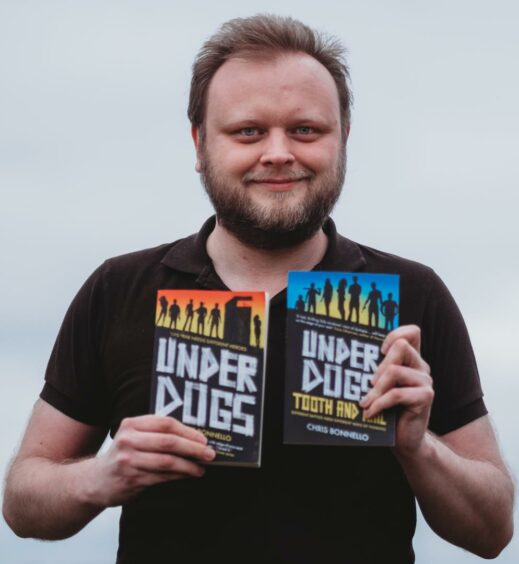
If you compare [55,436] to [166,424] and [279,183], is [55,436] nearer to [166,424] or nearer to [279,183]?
[166,424]

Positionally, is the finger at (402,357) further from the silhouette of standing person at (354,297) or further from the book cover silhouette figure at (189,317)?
the book cover silhouette figure at (189,317)

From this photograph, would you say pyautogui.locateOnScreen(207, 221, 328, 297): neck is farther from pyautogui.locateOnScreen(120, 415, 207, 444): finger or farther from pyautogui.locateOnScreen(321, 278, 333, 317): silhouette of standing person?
pyautogui.locateOnScreen(120, 415, 207, 444): finger

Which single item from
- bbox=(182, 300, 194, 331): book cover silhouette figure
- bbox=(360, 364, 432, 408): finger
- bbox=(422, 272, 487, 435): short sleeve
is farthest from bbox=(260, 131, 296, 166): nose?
bbox=(360, 364, 432, 408): finger

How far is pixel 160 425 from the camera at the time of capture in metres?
3.24

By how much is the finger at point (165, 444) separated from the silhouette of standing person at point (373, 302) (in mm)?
684

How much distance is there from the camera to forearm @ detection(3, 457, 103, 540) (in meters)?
3.66

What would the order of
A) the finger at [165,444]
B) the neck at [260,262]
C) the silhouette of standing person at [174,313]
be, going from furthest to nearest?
the neck at [260,262] < the silhouette of standing person at [174,313] < the finger at [165,444]

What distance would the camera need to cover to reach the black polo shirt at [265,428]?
365 centimetres

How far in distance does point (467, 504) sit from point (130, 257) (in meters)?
1.63

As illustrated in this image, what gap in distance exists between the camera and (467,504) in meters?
3.76

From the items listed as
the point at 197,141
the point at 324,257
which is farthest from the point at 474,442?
the point at 197,141

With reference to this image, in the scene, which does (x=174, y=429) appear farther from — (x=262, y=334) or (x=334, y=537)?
(x=334, y=537)

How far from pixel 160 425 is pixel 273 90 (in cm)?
141

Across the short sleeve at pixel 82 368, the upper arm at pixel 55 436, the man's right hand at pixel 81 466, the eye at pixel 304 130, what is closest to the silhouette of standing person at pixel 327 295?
the man's right hand at pixel 81 466
